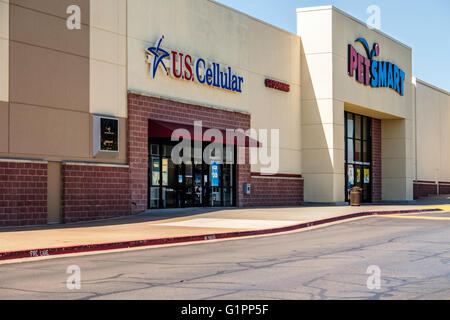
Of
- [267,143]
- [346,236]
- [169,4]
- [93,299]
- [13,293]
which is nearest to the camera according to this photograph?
[93,299]

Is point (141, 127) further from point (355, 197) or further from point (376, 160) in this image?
point (376, 160)

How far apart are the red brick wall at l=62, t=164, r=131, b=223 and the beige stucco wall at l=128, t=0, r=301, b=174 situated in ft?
12.7

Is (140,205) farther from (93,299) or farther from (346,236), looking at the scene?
(93,299)

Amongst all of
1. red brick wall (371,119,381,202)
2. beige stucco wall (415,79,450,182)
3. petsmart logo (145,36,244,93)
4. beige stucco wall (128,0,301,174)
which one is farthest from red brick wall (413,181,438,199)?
petsmart logo (145,36,244,93)

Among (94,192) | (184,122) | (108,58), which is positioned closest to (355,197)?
(184,122)

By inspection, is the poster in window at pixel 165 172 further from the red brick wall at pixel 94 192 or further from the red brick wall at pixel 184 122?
the red brick wall at pixel 94 192

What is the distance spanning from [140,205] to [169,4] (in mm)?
8901

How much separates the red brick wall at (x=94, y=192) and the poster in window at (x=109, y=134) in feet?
2.54

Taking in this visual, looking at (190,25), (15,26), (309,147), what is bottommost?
(309,147)

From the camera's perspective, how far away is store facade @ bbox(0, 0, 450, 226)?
21.7 metres

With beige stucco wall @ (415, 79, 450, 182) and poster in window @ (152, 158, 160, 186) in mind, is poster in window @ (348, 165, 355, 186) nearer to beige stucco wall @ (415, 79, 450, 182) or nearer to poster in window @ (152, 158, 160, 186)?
beige stucco wall @ (415, 79, 450, 182)

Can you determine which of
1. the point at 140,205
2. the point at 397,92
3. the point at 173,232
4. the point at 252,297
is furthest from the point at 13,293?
the point at 397,92

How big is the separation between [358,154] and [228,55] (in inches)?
591

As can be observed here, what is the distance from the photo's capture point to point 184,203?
29.1m
